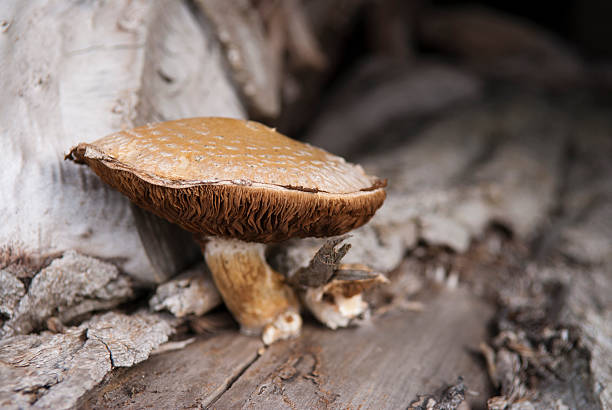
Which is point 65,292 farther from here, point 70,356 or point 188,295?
point 188,295

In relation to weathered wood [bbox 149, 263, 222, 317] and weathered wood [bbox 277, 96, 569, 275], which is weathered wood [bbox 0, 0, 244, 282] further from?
weathered wood [bbox 277, 96, 569, 275]

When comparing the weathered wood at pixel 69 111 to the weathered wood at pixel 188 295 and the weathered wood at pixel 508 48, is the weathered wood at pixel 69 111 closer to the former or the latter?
the weathered wood at pixel 188 295

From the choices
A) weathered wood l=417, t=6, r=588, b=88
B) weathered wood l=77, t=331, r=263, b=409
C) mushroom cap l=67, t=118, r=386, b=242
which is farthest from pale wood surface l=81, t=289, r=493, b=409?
weathered wood l=417, t=6, r=588, b=88

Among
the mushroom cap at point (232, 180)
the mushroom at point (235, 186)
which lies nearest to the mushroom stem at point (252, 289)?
the mushroom at point (235, 186)

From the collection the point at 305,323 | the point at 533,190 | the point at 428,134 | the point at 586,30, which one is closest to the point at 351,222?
the point at 305,323

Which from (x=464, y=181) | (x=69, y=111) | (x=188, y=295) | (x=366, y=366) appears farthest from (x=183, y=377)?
(x=464, y=181)

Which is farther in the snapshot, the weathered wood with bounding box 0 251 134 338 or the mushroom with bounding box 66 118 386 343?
the weathered wood with bounding box 0 251 134 338

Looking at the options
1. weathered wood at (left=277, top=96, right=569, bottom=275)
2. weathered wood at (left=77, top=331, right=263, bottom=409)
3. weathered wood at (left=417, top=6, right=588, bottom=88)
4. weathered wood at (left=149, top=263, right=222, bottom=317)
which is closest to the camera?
weathered wood at (left=77, top=331, right=263, bottom=409)
